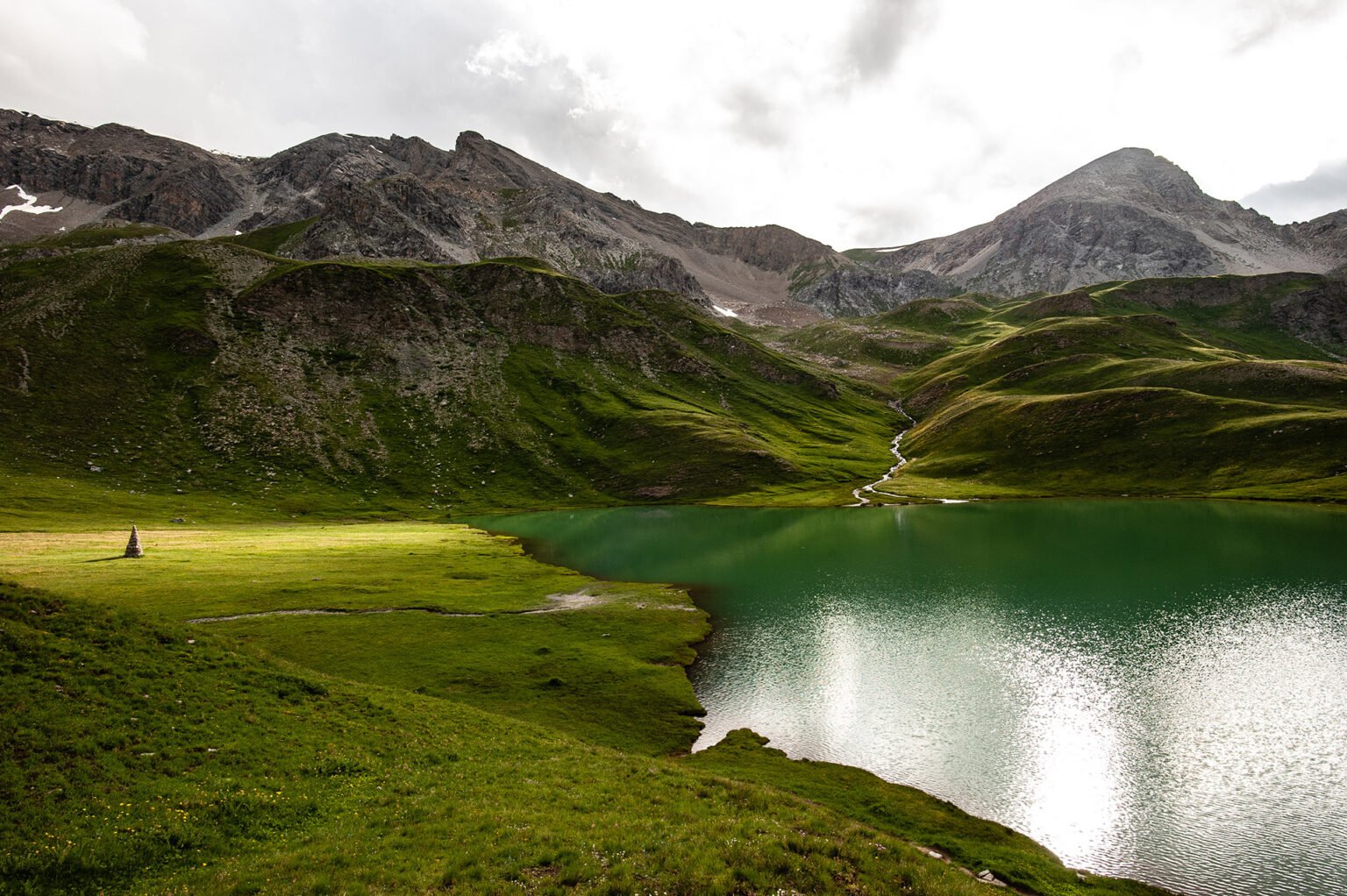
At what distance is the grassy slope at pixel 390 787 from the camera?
15516mm

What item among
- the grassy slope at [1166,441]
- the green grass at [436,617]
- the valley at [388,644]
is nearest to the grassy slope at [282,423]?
the valley at [388,644]

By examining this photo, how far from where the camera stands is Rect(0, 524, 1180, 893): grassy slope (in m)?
15.5

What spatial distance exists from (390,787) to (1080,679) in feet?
146

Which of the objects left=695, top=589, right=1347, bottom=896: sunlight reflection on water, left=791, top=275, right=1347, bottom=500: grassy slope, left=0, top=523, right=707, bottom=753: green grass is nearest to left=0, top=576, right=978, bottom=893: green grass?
Result: left=0, top=523, right=707, bottom=753: green grass

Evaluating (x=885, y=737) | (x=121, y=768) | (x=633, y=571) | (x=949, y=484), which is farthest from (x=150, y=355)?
(x=949, y=484)

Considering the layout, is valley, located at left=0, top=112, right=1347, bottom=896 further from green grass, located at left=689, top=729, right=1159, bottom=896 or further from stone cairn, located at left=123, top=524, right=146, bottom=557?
stone cairn, located at left=123, top=524, right=146, bottom=557

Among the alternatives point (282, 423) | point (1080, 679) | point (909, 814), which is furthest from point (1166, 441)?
point (282, 423)

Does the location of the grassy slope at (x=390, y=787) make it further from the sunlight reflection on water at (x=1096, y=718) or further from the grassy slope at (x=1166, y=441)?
the grassy slope at (x=1166, y=441)

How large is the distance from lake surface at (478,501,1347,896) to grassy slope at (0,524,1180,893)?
4345 millimetres

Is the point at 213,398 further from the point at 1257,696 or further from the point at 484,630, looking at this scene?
the point at 1257,696

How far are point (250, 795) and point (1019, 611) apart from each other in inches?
2404

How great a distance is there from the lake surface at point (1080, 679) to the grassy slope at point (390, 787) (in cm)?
435

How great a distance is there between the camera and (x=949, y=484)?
157m

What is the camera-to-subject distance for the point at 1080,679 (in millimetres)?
42062
